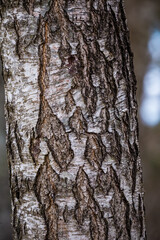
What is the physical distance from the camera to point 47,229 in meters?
1.39

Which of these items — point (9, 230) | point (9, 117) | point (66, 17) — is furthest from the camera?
point (9, 230)

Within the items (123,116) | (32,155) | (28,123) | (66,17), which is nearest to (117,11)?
(66,17)

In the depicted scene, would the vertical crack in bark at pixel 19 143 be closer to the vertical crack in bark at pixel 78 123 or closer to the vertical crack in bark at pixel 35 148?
the vertical crack in bark at pixel 35 148

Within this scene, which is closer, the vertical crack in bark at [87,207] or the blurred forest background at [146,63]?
the vertical crack in bark at [87,207]

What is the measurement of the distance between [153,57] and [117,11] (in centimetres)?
607

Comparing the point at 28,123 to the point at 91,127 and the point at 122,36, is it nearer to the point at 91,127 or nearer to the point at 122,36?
the point at 91,127

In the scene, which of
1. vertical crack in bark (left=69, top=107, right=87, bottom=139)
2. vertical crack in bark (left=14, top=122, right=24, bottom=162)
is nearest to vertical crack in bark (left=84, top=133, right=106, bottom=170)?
vertical crack in bark (left=69, top=107, right=87, bottom=139)

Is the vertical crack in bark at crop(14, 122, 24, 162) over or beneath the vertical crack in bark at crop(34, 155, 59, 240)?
over

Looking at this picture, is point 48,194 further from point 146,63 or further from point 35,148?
point 146,63

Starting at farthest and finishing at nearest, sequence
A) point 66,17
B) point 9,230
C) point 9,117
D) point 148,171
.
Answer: point 148,171
point 9,230
point 9,117
point 66,17

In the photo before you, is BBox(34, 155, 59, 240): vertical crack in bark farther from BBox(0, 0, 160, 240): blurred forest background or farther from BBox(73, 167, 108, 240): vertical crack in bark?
BBox(0, 0, 160, 240): blurred forest background

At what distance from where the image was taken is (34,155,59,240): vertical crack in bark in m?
1.38

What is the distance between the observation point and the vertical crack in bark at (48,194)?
1.38 m

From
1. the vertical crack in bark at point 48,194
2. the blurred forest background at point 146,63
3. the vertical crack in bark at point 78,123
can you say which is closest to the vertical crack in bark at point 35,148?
the vertical crack in bark at point 48,194
